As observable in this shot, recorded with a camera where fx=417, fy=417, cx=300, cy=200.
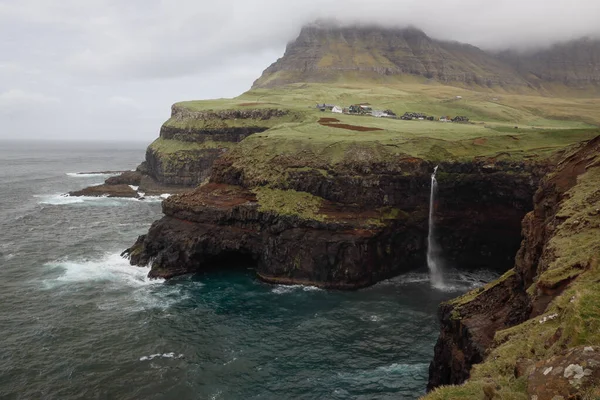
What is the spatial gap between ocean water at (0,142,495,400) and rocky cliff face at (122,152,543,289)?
309 centimetres

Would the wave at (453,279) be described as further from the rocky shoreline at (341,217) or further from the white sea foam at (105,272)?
the white sea foam at (105,272)

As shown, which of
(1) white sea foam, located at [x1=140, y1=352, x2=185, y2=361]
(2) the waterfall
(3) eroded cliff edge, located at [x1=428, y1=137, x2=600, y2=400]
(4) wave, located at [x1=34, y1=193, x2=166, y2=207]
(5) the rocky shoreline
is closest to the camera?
(3) eroded cliff edge, located at [x1=428, y1=137, x2=600, y2=400]

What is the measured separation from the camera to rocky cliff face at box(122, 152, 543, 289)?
5800cm

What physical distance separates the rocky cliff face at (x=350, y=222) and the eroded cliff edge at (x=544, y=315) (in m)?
26.2

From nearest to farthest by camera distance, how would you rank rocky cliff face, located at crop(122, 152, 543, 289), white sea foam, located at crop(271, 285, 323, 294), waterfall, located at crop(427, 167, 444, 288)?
1. white sea foam, located at crop(271, 285, 323, 294)
2. rocky cliff face, located at crop(122, 152, 543, 289)
3. waterfall, located at crop(427, 167, 444, 288)

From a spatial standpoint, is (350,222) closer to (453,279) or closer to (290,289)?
(290,289)

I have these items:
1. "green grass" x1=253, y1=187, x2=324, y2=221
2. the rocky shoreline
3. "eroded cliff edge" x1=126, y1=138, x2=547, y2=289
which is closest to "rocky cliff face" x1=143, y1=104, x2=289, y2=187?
the rocky shoreline

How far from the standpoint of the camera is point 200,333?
43562 millimetres

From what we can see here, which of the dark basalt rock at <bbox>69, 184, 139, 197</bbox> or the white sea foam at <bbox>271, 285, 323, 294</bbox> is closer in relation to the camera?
the white sea foam at <bbox>271, 285, 323, 294</bbox>

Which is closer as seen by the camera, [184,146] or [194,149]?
[194,149]

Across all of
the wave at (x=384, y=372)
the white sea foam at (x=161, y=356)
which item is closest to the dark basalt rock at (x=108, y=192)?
the white sea foam at (x=161, y=356)

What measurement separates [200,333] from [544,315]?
33887mm

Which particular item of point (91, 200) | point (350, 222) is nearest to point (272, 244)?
point (350, 222)

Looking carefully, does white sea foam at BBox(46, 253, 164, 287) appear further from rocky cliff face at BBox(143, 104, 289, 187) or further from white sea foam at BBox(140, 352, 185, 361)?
rocky cliff face at BBox(143, 104, 289, 187)
